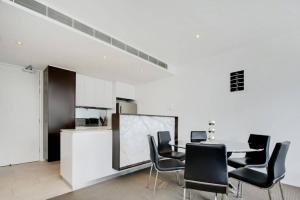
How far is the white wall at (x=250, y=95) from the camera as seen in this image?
10.3ft

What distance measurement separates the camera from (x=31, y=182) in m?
3.12

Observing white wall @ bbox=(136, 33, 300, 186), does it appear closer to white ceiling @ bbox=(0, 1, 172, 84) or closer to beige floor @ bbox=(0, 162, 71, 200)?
white ceiling @ bbox=(0, 1, 172, 84)

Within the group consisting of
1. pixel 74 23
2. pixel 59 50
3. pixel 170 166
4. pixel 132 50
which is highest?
pixel 74 23

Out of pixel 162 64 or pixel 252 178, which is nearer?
pixel 252 178

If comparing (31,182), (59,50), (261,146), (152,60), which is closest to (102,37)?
(59,50)

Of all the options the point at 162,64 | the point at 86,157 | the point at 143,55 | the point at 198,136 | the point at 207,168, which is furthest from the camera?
the point at 162,64

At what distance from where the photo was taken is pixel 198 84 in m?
4.61

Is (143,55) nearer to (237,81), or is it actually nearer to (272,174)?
(237,81)

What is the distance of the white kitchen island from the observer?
282cm

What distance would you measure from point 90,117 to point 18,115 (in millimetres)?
1945

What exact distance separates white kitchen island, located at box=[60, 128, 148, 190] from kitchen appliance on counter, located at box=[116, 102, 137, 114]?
9.14 feet

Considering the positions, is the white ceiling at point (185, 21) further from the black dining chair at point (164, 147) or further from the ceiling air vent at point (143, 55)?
the black dining chair at point (164, 147)

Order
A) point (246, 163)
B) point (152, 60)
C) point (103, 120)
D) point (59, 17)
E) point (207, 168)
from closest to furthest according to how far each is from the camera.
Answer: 1. point (207, 168)
2. point (59, 17)
3. point (246, 163)
4. point (152, 60)
5. point (103, 120)

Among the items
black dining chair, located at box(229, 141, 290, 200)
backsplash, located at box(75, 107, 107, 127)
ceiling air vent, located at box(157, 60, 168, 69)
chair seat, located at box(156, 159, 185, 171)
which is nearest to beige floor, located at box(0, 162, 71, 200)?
chair seat, located at box(156, 159, 185, 171)
